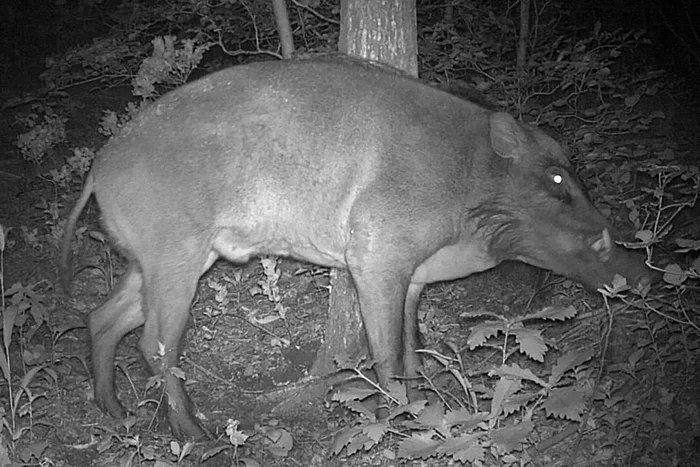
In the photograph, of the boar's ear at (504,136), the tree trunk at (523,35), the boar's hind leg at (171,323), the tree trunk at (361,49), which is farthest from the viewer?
the tree trunk at (523,35)

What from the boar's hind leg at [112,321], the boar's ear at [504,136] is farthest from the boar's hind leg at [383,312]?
the boar's hind leg at [112,321]

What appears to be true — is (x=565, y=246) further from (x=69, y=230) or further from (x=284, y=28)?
(x=69, y=230)

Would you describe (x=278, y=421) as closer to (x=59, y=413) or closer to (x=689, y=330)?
(x=59, y=413)

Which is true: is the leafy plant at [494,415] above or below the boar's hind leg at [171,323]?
above

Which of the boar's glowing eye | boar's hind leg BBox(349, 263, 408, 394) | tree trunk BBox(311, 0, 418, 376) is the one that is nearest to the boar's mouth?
the boar's glowing eye

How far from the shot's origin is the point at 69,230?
5203 millimetres

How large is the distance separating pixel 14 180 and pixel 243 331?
376 centimetres

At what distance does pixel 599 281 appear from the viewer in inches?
201

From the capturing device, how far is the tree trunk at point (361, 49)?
5.12 m

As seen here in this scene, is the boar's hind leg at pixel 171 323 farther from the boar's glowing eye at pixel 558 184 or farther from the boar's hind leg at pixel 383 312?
the boar's glowing eye at pixel 558 184

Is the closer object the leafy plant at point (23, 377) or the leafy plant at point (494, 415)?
the leafy plant at point (494, 415)

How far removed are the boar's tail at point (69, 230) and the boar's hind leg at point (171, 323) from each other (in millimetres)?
549

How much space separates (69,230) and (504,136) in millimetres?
2442

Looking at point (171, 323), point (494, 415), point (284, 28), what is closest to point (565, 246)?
point (494, 415)
